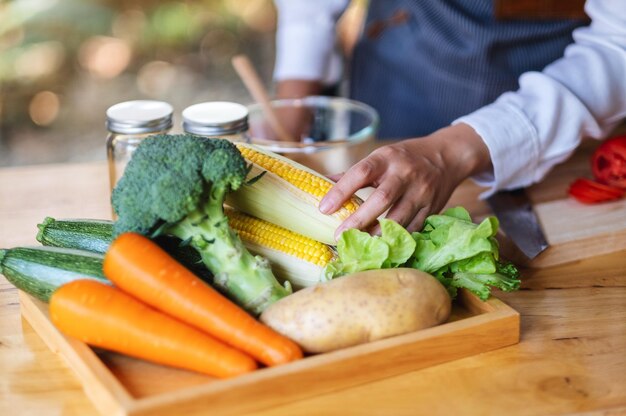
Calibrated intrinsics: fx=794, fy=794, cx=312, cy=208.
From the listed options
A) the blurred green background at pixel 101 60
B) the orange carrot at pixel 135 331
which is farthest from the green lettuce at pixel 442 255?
the blurred green background at pixel 101 60

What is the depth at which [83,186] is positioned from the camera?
1.66 metres

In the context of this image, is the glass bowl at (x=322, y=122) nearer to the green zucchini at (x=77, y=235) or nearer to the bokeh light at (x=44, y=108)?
the green zucchini at (x=77, y=235)

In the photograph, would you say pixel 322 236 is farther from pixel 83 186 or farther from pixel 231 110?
pixel 83 186

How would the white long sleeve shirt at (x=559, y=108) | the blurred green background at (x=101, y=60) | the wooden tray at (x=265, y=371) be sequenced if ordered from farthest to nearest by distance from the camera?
the blurred green background at (x=101, y=60), the white long sleeve shirt at (x=559, y=108), the wooden tray at (x=265, y=371)

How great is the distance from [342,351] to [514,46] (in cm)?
113

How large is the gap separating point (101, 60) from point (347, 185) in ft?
10.5

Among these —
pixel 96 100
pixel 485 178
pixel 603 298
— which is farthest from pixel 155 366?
pixel 96 100

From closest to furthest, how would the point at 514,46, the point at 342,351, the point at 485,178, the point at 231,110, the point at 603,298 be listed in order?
1. the point at 342,351
2. the point at 603,298
3. the point at 231,110
4. the point at 485,178
5. the point at 514,46

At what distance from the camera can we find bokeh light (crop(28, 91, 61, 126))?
3.95 meters

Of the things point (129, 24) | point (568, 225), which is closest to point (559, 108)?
point (568, 225)

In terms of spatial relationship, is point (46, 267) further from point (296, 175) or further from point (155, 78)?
point (155, 78)

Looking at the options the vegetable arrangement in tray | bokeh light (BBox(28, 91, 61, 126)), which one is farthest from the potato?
bokeh light (BBox(28, 91, 61, 126))

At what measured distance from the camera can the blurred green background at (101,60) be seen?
3.87 metres

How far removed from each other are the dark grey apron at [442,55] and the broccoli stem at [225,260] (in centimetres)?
99
